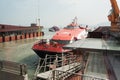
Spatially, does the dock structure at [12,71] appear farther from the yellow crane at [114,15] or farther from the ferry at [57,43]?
the yellow crane at [114,15]

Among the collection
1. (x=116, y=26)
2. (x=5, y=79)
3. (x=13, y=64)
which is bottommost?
(x=5, y=79)

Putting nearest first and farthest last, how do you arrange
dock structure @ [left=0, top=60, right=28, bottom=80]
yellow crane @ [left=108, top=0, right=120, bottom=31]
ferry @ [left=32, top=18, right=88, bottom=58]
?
dock structure @ [left=0, top=60, right=28, bottom=80] → yellow crane @ [left=108, top=0, right=120, bottom=31] → ferry @ [left=32, top=18, right=88, bottom=58]

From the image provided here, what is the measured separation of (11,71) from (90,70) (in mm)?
4737

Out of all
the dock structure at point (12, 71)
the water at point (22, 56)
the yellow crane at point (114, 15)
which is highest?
the yellow crane at point (114, 15)

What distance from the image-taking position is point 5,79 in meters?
11.4

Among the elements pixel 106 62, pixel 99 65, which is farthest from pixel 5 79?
pixel 106 62

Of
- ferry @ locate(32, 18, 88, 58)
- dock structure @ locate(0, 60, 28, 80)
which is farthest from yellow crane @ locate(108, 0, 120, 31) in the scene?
dock structure @ locate(0, 60, 28, 80)

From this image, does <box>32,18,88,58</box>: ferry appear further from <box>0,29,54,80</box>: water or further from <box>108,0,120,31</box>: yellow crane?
<box>108,0,120,31</box>: yellow crane

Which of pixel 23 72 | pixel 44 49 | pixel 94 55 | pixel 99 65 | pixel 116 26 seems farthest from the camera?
pixel 44 49

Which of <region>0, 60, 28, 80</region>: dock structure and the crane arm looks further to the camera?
the crane arm

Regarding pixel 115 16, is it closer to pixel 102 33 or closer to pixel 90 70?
pixel 102 33

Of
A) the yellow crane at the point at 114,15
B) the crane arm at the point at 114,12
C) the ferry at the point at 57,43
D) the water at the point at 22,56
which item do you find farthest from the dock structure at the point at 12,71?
the crane arm at the point at 114,12

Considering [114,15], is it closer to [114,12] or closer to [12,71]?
[114,12]

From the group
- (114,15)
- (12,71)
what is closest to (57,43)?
(114,15)
